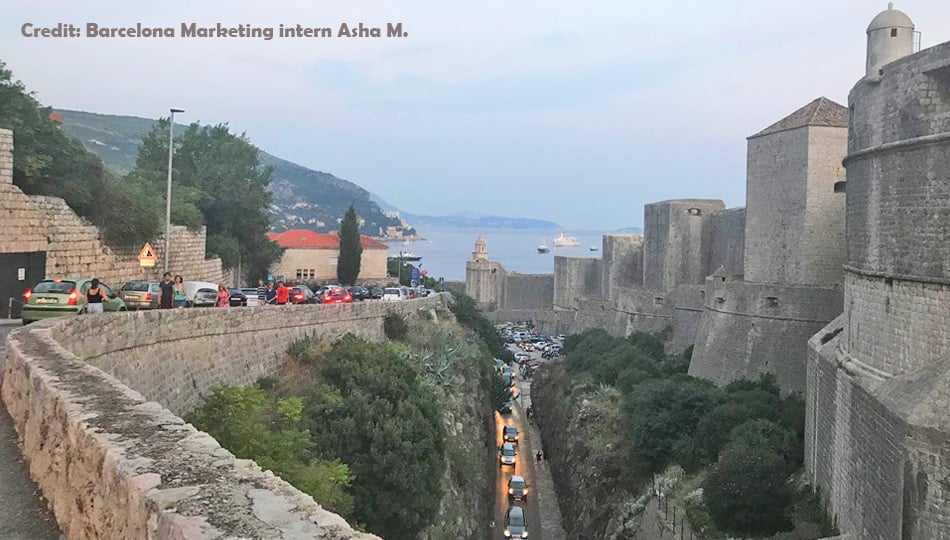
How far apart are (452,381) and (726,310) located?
9750 millimetres

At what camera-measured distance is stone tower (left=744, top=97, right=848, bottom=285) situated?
24719 mm

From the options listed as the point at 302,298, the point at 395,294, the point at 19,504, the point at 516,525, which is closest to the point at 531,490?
the point at 516,525

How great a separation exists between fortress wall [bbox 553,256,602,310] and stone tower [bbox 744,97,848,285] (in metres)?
31.2

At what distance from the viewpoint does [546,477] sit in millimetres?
36000

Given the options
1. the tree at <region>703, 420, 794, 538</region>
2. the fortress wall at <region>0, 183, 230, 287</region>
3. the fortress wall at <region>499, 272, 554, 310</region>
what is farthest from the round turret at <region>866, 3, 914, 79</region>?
the fortress wall at <region>499, 272, 554, 310</region>

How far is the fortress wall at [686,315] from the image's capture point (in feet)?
113

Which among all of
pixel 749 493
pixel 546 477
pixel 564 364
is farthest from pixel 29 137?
pixel 564 364

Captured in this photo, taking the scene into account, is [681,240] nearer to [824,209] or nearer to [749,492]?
[824,209]

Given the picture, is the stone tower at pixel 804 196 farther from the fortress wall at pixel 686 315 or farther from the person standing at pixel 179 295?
the person standing at pixel 179 295

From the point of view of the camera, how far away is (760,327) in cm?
2530

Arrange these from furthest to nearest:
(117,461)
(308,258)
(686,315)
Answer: (308,258)
(686,315)
(117,461)

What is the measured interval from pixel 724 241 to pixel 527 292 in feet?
121

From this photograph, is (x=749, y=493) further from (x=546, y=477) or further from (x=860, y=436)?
(x=546, y=477)

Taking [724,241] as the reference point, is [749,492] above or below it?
below
